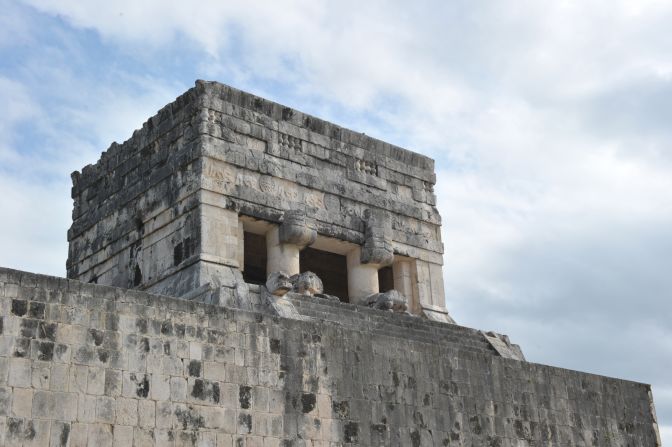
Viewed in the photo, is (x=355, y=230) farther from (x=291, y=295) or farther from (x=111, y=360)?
(x=111, y=360)

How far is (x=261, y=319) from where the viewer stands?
12.0 meters

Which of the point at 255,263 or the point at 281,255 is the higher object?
the point at 255,263

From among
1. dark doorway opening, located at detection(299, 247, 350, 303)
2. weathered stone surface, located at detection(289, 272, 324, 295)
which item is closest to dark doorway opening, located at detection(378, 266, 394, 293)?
dark doorway opening, located at detection(299, 247, 350, 303)

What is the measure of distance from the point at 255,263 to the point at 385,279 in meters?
3.12

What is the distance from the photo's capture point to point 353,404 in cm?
1246

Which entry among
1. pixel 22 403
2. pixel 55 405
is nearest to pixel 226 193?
pixel 55 405

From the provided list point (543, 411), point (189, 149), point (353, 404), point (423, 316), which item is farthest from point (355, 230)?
point (353, 404)

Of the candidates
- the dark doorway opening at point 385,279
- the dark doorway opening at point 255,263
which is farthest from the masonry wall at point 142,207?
the dark doorway opening at point 385,279

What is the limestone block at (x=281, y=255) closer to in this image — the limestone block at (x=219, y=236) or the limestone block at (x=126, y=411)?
the limestone block at (x=219, y=236)

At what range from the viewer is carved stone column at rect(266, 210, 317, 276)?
1694cm

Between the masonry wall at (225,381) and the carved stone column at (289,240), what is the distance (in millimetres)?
4096

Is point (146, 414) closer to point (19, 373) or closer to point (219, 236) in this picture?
point (19, 373)

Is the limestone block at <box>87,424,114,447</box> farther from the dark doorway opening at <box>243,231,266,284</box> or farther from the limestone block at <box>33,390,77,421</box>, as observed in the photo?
the dark doorway opening at <box>243,231,266,284</box>

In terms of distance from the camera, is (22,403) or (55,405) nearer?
(22,403)
